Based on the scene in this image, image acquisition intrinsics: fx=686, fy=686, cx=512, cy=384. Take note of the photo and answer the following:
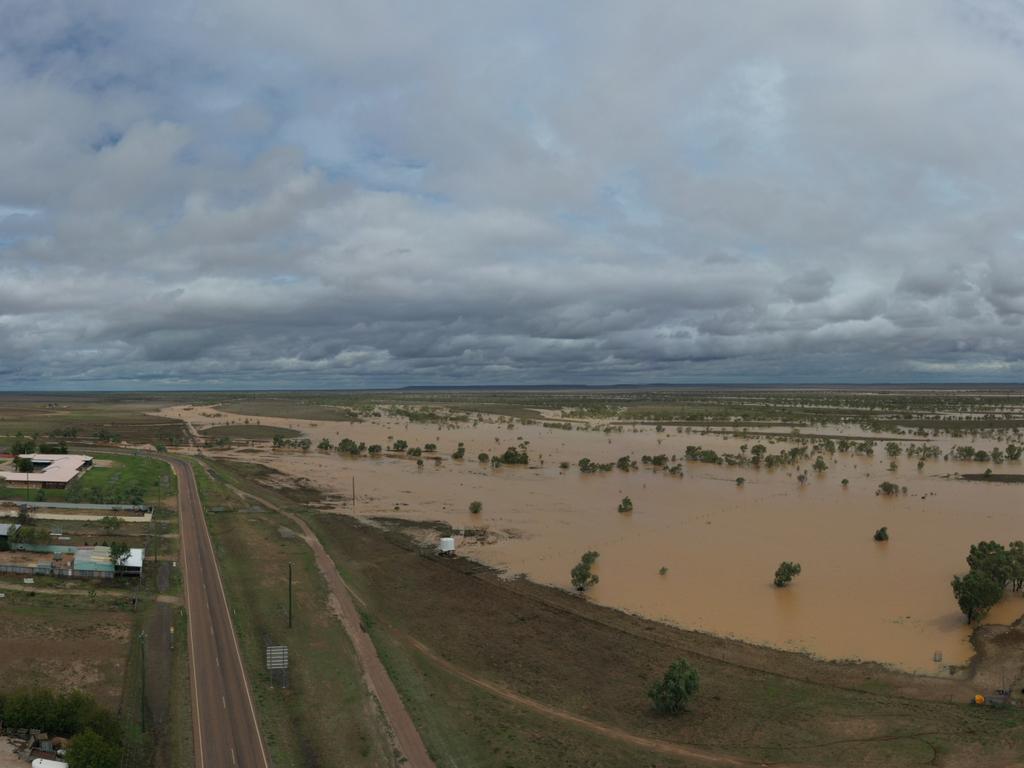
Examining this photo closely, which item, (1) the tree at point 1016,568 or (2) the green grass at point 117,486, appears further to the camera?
(2) the green grass at point 117,486

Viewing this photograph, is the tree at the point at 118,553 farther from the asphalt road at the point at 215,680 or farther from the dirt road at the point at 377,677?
the dirt road at the point at 377,677

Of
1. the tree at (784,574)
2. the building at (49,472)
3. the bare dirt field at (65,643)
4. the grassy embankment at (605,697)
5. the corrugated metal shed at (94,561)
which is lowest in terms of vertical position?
the grassy embankment at (605,697)

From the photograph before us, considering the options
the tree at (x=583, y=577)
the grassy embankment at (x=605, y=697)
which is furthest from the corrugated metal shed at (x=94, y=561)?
the tree at (x=583, y=577)

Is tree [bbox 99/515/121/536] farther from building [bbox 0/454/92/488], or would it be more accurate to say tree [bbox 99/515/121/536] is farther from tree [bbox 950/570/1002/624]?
tree [bbox 950/570/1002/624]

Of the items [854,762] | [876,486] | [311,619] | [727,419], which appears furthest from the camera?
[727,419]

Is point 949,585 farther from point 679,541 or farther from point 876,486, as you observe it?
point 876,486

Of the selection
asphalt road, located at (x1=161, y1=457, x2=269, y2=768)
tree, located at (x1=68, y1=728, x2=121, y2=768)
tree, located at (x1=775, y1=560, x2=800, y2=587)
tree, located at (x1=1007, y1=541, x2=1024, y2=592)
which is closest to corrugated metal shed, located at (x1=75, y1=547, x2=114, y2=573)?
asphalt road, located at (x1=161, y1=457, x2=269, y2=768)

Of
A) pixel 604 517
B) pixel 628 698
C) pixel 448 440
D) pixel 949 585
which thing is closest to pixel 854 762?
pixel 628 698
